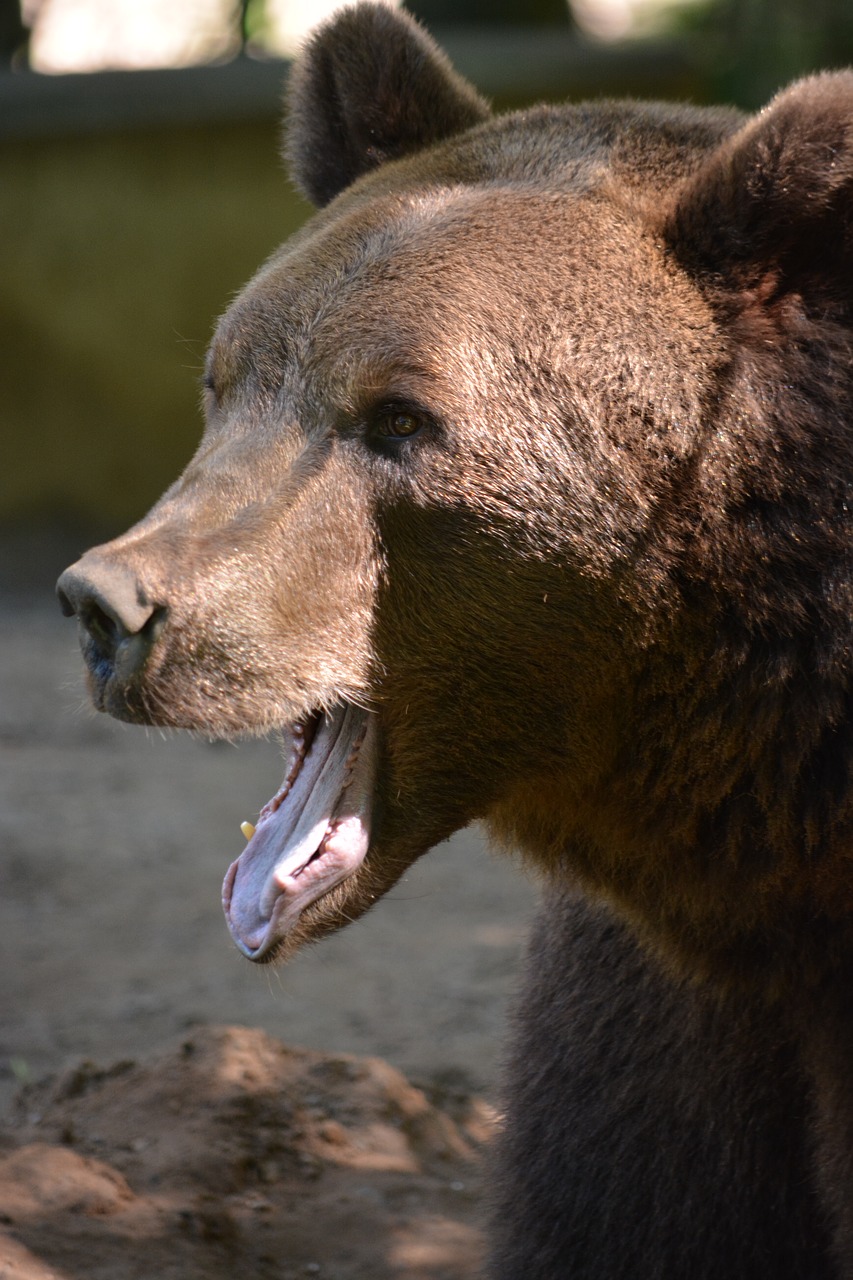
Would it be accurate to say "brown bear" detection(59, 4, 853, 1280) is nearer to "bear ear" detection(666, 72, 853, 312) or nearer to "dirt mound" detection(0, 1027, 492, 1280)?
"bear ear" detection(666, 72, 853, 312)

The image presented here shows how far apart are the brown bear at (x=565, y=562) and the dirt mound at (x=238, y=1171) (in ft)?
3.91

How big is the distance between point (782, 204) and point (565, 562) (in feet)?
2.30

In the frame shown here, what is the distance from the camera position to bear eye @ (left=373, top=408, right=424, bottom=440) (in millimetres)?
2775

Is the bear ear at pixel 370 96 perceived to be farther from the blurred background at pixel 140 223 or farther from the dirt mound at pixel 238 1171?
the blurred background at pixel 140 223

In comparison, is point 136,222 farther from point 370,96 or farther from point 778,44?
point 370,96

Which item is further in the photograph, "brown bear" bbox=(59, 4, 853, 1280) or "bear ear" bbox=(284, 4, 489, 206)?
"bear ear" bbox=(284, 4, 489, 206)

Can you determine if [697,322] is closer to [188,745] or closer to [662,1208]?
[662,1208]

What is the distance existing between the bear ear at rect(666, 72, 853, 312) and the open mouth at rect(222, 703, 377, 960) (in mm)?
1043

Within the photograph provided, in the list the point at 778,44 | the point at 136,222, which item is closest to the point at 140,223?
the point at 136,222

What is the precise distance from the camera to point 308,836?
288 centimetres

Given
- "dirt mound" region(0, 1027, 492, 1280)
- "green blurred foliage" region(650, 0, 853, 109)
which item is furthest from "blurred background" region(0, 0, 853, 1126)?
"dirt mound" region(0, 1027, 492, 1280)

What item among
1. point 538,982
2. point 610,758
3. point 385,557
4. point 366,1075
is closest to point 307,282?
point 385,557

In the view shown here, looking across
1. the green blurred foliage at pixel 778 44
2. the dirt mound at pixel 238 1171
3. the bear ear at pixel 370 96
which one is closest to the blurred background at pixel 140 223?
the green blurred foliage at pixel 778 44

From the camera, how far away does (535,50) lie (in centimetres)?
1145
